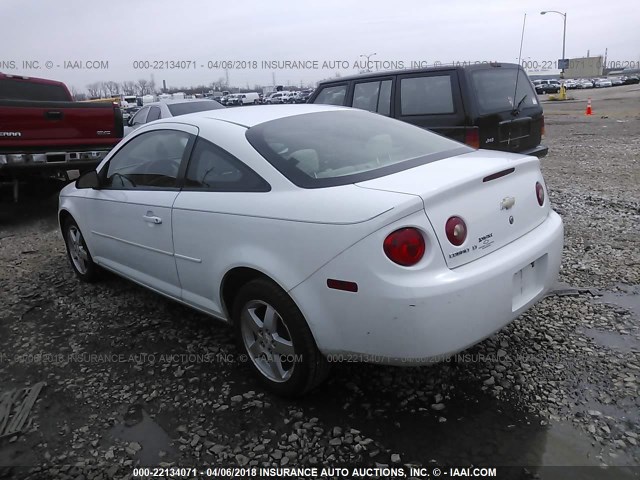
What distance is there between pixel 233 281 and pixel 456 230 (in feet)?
4.28

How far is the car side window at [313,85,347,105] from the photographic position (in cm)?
757

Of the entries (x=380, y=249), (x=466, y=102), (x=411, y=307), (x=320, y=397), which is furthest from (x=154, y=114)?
(x=411, y=307)

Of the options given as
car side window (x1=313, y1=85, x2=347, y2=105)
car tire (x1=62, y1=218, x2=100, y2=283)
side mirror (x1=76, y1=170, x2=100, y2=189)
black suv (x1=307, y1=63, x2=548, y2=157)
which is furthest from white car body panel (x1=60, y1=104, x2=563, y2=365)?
car side window (x1=313, y1=85, x2=347, y2=105)

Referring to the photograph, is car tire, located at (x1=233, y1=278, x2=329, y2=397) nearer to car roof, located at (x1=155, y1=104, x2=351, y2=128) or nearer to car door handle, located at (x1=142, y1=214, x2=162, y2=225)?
car door handle, located at (x1=142, y1=214, x2=162, y2=225)

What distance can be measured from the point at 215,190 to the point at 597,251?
12.2 feet

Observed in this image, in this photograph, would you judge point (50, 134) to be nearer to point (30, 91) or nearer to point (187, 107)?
point (30, 91)

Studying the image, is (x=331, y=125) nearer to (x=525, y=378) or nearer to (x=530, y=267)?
(x=530, y=267)

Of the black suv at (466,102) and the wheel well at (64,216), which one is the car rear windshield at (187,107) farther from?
the wheel well at (64,216)

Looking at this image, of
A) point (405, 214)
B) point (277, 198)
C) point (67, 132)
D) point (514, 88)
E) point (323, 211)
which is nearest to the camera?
point (405, 214)

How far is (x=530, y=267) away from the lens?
274cm

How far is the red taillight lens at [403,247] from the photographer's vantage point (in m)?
2.31

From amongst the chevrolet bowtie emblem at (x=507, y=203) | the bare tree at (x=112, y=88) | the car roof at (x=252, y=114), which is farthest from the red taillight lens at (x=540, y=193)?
the bare tree at (x=112, y=88)

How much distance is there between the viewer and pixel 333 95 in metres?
7.75

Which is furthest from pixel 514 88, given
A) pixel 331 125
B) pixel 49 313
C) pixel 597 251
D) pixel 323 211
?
pixel 49 313
